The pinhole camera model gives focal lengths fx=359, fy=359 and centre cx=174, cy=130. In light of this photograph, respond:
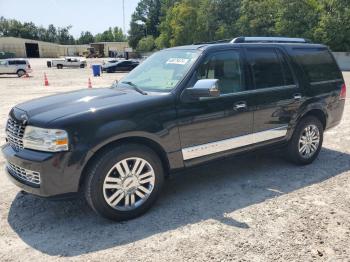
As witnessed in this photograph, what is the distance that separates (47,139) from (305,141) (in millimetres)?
3809

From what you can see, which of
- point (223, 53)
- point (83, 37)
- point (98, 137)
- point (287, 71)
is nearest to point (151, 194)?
point (98, 137)

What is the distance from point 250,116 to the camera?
15.2 ft

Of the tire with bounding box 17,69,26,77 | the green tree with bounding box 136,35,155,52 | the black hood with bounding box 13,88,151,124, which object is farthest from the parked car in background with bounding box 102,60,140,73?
the green tree with bounding box 136,35,155,52

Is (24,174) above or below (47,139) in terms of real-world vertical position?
below

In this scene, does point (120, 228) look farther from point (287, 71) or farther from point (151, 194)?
point (287, 71)

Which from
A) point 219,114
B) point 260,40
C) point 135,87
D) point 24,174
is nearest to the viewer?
point 24,174

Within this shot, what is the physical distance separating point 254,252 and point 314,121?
295 centimetres

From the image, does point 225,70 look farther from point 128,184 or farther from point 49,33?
point 49,33

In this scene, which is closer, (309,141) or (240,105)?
(240,105)

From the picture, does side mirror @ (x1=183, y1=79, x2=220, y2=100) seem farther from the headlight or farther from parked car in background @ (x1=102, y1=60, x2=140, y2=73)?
parked car in background @ (x1=102, y1=60, x2=140, y2=73)

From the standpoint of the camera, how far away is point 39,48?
96312 mm

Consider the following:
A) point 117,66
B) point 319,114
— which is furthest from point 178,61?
point 117,66

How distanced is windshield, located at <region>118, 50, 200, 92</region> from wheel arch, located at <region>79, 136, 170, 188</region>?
668mm

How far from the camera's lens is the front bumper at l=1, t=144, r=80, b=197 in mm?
3338
